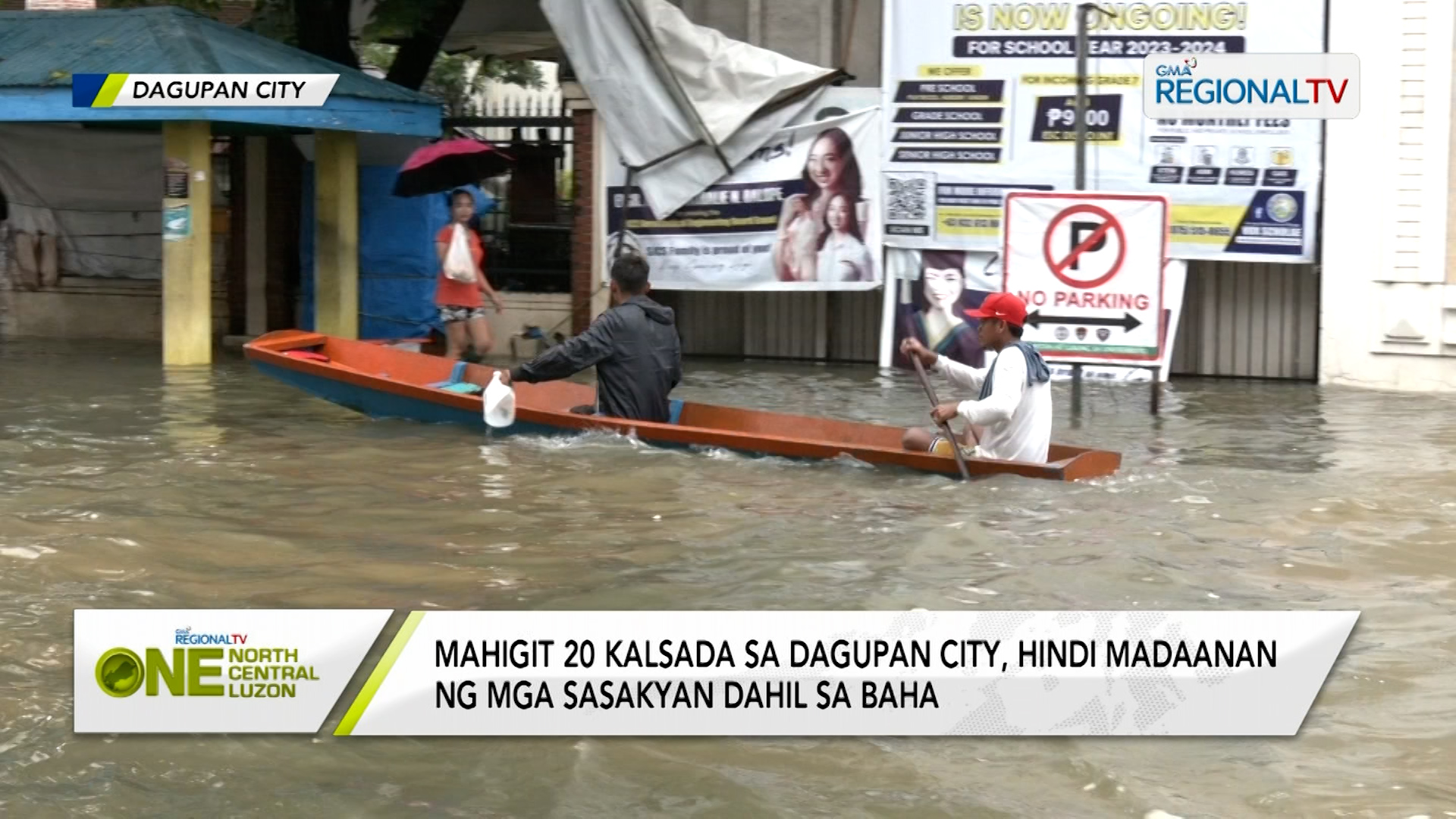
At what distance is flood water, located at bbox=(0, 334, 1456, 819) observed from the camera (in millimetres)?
5176

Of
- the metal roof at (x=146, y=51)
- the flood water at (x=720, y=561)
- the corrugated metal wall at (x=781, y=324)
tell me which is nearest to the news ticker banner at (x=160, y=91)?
the metal roof at (x=146, y=51)

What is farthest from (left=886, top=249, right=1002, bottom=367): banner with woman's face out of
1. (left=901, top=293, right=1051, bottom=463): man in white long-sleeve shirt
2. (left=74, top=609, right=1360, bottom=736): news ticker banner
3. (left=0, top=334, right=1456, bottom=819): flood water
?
(left=74, top=609, right=1360, bottom=736): news ticker banner

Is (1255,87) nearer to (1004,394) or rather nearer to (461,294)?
(1004,394)

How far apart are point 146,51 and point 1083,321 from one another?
880 cm

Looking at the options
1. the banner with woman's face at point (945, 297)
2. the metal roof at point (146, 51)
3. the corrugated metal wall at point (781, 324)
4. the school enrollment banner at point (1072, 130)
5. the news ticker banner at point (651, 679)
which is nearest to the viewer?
the news ticker banner at point (651, 679)

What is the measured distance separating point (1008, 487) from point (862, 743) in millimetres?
4358

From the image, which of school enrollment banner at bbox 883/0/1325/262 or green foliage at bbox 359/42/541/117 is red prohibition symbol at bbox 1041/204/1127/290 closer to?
school enrollment banner at bbox 883/0/1325/262

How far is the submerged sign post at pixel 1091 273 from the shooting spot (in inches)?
505

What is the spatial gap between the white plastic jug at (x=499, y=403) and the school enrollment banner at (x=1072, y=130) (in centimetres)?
594

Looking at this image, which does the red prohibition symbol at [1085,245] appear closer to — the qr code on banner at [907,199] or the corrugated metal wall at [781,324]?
the qr code on banner at [907,199]

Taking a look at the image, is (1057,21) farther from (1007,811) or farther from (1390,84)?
(1007,811)

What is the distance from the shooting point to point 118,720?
212 inches

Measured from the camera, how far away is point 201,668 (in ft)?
17.0

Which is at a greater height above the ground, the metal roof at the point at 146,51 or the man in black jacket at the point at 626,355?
the metal roof at the point at 146,51
